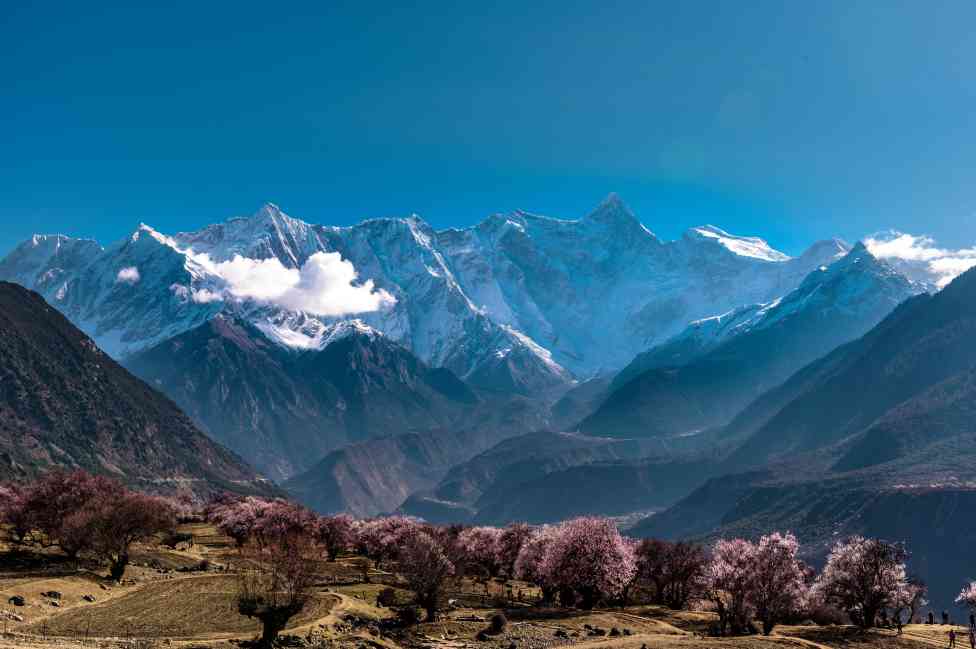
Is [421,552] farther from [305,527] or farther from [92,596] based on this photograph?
[305,527]

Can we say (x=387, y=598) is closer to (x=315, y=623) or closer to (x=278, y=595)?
(x=315, y=623)

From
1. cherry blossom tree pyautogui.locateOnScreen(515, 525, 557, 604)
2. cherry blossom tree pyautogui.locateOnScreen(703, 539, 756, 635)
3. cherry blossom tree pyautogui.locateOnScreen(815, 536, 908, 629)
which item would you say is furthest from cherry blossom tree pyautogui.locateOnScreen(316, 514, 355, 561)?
cherry blossom tree pyautogui.locateOnScreen(815, 536, 908, 629)

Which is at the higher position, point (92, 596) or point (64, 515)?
point (64, 515)

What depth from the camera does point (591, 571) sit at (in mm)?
117750

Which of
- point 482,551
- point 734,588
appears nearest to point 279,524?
point 482,551

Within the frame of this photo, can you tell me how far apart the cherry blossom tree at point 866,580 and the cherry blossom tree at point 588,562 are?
27.3 metres

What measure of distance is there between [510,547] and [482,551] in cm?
535

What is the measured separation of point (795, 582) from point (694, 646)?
3948 cm

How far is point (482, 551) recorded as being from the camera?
163 metres

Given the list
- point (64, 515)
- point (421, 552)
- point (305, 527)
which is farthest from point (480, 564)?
point (64, 515)

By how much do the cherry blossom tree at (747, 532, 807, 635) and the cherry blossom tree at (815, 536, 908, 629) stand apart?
203 inches

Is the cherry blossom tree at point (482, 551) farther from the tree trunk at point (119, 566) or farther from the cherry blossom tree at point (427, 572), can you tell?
the tree trunk at point (119, 566)

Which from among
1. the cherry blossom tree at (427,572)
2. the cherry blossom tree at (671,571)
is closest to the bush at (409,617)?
the cherry blossom tree at (427,572)

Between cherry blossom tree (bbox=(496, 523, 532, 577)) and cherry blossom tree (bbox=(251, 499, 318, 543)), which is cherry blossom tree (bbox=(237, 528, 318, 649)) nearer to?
cherry blossom tree (bbox=(251, 499, 318, 543))
